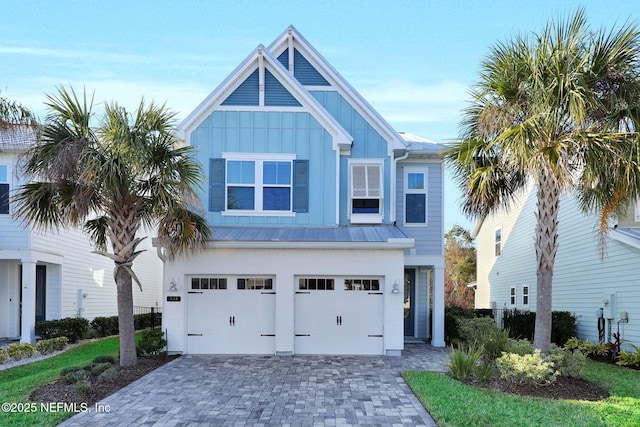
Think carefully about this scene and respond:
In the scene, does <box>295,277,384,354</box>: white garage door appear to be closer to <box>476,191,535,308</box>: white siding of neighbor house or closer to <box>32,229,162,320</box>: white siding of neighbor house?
<box>32,229,162,320</box>: white siding of neighbor house

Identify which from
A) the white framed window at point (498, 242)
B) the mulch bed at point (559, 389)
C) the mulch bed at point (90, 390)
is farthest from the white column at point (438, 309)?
the white framed window at point (498, 242)

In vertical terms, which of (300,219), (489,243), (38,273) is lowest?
(38,273)

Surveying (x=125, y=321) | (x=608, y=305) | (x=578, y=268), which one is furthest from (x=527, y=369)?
(x=578, y=268)

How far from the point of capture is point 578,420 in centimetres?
791

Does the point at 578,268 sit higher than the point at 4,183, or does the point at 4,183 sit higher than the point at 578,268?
the point at 4,183

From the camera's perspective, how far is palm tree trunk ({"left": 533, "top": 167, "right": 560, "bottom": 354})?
10797mm

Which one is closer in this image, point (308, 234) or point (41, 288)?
point (308, 234)

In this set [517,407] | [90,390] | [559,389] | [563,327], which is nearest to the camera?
[517,407]

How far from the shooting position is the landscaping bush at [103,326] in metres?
19.0

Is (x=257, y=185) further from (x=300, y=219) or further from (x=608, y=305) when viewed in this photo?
(x=608, y=305)

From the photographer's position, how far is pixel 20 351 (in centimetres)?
1383

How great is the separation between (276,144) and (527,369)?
8.94m

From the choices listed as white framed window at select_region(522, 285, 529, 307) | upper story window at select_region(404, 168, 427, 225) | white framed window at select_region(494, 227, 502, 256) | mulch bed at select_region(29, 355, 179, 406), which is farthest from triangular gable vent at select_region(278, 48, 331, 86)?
white framed window at select_region(494, 227, 502, 256)

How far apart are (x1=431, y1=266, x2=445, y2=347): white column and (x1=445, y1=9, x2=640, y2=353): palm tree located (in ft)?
18.7
